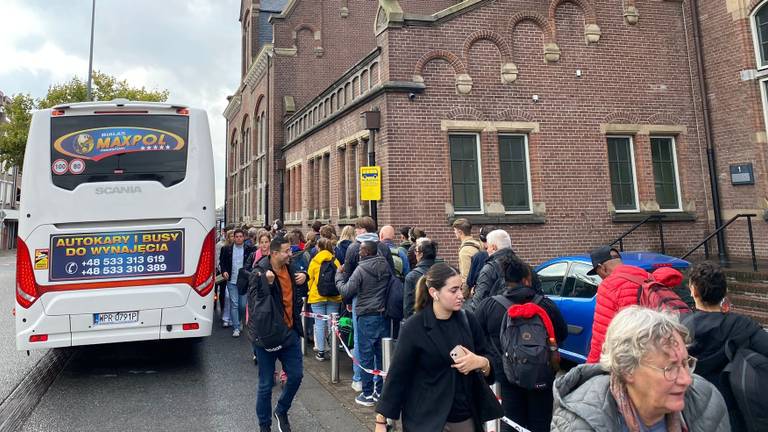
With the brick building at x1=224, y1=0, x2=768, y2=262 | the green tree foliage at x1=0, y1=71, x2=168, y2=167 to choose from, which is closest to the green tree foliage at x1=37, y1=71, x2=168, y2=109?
the green tree foliage at x1=0, y1=71, x2=168, y2=167

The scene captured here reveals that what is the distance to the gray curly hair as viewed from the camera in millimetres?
1669

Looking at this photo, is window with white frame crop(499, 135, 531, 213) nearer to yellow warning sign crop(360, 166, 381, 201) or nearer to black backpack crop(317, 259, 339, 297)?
yellow warning sign crop(360, 166, 381, 201)

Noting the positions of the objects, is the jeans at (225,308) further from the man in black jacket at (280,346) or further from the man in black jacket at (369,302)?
the man in black jacket at (280,346)

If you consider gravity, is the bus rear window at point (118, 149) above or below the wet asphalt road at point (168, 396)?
above

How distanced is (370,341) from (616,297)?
2.97 meters

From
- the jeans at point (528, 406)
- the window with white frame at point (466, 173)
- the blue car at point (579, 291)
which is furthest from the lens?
the window with white frame at point (466, 173)

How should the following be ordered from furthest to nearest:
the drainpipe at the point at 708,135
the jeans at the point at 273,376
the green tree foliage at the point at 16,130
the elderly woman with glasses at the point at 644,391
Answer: the green tree foliage at the point at 16,130
the drainpipe at the point at 708,135
the jeans at the point at 273,376
the elderly woman with glasses at the point at 644,391

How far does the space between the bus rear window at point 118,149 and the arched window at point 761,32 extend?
13.3 meters

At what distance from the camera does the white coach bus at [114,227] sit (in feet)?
19.9

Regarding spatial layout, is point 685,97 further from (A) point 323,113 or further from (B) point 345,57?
(B) point 345,57

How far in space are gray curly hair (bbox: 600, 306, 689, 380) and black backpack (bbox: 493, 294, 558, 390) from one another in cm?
142

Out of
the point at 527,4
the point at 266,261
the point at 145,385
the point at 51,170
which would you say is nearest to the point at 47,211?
the point at 51,170

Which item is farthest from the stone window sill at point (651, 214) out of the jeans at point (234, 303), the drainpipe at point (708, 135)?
the jeans at point (234, 303)

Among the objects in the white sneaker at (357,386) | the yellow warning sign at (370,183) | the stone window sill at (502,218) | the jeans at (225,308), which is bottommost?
the white sneaker at (357,386)
